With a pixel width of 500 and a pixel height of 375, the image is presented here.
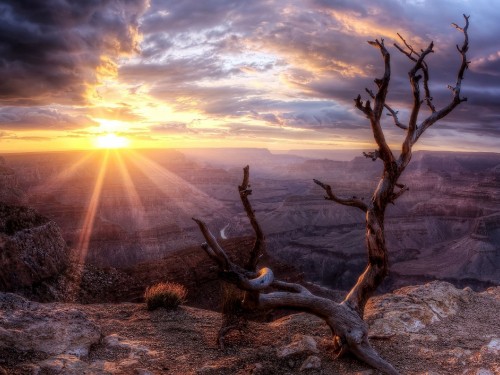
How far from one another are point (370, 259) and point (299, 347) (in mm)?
2304

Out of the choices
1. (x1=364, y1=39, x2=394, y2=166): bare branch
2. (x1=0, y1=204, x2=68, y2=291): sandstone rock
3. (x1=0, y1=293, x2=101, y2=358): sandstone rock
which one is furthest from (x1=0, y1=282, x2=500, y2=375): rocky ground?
(x1=0, y1=204, x2=68, y2=291): sandstone rock

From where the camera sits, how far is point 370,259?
8219mm

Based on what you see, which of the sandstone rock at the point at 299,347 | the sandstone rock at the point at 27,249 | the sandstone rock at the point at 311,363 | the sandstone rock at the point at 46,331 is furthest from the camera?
the sandstone rock at the point at 27,249

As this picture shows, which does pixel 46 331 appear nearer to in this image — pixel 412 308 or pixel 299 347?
pixel 299 347

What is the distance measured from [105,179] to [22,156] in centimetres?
5916

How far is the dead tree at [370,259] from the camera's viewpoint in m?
6.84

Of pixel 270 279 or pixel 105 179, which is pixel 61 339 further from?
pixel 105 179

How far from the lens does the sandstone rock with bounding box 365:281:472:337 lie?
8642 mm

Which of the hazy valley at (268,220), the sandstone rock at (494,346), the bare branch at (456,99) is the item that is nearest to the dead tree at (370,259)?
the bare branch at (456,99)

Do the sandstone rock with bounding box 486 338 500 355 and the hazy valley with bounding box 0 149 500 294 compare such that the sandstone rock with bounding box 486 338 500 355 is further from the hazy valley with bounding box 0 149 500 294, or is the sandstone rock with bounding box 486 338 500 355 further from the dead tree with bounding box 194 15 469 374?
the hazy valley with bounding box 0 149 500 294

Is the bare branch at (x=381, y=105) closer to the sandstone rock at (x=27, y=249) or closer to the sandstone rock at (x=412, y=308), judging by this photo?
the sandstone rock at (x=412, y=308)

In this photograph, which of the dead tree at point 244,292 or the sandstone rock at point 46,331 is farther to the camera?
the dead tree at point 244,292

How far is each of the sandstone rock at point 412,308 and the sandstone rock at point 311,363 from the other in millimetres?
1878

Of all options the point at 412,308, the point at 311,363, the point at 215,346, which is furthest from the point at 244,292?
the point at 412,308
